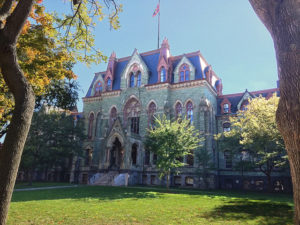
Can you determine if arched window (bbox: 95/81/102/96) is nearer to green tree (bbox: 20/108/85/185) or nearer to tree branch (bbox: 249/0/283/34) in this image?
green tree (bbox: 20/108/85/185)

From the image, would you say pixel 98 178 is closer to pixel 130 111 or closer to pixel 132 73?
pixel 130 111

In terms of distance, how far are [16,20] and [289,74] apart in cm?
530

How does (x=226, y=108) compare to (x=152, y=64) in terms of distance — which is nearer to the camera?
(x=226, y=108)

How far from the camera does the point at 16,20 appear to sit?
5098mm

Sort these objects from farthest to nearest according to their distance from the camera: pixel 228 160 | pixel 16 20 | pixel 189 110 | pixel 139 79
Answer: pixel 139 79 → pixel 189 110 → pixel 228 160 → pixel 16 20

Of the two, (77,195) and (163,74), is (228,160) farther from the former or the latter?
(77,195)

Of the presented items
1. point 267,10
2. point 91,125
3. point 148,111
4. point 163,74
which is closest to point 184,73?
Result: point 163,74

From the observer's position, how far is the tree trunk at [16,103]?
179 inches

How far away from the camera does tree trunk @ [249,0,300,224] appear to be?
3777mm

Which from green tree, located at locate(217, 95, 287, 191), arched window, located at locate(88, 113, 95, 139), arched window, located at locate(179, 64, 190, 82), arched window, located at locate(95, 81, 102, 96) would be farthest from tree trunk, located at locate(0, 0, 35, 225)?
arched window, located at locate(95, 81, 102, 96)

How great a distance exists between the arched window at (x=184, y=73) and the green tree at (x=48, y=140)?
1657cm

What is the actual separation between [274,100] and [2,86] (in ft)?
70.2

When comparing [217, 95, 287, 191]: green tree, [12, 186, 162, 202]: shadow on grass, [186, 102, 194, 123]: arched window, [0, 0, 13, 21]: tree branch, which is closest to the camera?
[0, 0, 13, 21]: tree branch

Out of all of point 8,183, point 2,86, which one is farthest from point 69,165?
point 8,183
